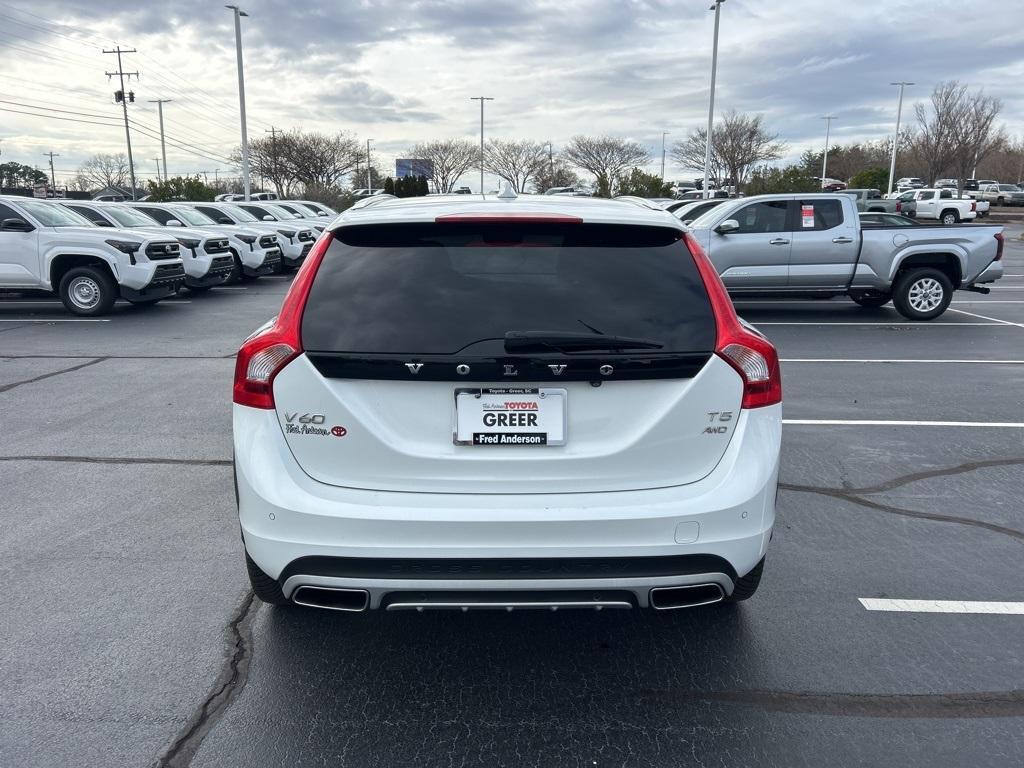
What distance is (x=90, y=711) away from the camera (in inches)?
116

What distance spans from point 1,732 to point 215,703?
2.29 feet

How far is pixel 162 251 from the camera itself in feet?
45.6

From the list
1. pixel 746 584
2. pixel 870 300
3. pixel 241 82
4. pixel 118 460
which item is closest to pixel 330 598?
pixel 746 584

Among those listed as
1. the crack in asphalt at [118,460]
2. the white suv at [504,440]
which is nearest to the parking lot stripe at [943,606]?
the white suv at [504,440]

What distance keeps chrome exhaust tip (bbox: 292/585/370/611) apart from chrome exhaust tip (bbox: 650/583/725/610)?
3.31 ft

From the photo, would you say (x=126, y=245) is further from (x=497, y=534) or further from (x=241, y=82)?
(x=241, y=82)

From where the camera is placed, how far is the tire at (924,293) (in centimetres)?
1273

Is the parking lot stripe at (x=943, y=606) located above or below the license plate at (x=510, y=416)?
below

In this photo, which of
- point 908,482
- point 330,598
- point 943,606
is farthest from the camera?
point 908,482

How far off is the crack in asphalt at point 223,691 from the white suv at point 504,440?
0.52 m

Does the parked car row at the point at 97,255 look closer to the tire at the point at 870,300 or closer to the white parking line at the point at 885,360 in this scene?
the white parking line at the point at 885,360

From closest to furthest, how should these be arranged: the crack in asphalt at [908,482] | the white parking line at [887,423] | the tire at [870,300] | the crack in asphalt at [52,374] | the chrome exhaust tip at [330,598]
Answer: the chrome exhaust tip at [330,598] → the crack in asphalt at [908,482] → the white parking line at [887,423] → the crack in asphalt at [52,374] → the tire at [870,300]

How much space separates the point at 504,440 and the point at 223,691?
4.74 ft

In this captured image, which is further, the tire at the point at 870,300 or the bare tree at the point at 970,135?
the bare tree at the point at 970,135
